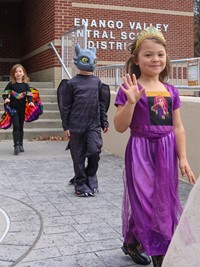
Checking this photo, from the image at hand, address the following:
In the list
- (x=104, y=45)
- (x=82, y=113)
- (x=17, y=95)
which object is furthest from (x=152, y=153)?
(x=104, y=45)

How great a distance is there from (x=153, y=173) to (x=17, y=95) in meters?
5.79

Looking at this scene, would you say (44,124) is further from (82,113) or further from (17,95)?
(82,113)

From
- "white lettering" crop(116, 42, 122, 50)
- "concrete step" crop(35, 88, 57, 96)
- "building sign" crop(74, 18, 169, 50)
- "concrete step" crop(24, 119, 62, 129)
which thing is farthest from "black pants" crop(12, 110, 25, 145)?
"white lettering" crop(116, 42, 122, 50)

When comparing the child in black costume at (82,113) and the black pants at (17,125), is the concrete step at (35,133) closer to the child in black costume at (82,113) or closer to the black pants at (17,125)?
the black pants at (17,125)

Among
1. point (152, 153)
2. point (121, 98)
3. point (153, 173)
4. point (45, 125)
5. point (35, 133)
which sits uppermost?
point (121, 98)

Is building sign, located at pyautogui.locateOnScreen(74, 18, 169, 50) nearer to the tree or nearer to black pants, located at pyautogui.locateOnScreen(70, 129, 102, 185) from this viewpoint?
black pants, located at pyautogui.locateOnScreen(70, 129, 102, 185)

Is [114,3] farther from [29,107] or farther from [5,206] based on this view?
[5,206]

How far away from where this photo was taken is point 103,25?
1465cm

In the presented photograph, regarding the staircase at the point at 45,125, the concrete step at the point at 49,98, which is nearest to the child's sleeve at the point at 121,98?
the staircase at the point at 45,125

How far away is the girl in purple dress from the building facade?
1001cm

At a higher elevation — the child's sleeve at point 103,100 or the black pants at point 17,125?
the child's sleeve at point 103,100

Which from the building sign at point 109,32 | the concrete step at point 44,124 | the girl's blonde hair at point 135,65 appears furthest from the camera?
the building sign at point 109,32

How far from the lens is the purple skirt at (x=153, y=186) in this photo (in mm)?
3031

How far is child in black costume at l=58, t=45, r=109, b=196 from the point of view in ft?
17.3
